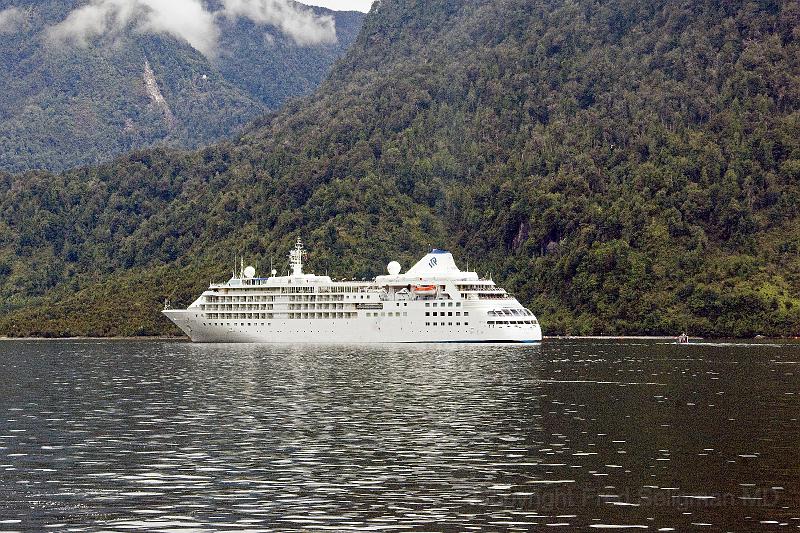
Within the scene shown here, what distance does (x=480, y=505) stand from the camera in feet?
173

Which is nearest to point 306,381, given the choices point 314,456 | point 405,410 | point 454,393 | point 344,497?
point 454,393

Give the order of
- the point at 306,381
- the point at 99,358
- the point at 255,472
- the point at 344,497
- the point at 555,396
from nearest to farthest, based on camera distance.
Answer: the point at 344,497
the point at 255,472
the point at 555,396
the point at 306,381
the point at 99,358

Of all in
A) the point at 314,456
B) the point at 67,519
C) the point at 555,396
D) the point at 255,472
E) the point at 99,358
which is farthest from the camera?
the point at 99,358

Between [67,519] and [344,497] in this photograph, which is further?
[344,497]

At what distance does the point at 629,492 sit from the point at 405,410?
113ft

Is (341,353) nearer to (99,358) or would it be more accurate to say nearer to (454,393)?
(99,358)

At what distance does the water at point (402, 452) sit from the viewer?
50938 millimetres

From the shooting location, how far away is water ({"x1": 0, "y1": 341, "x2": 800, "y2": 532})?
5094 cm

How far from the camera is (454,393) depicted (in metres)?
102

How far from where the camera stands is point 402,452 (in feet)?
220

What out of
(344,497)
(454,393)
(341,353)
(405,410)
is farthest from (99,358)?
(344,497)

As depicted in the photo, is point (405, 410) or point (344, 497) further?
point (405, 410)

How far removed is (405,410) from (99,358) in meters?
91.1

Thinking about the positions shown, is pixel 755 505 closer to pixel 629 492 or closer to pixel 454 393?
pixel 629 492
